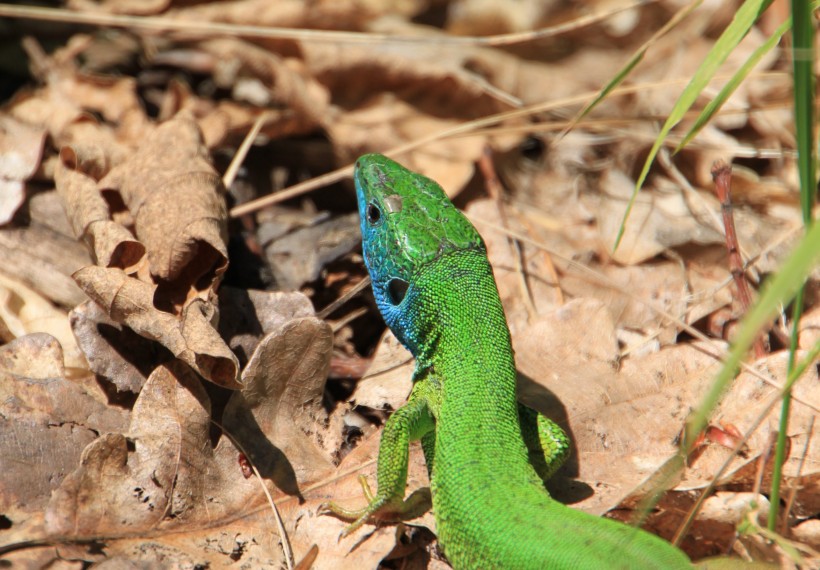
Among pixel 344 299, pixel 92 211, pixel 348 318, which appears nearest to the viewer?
pixel 92 211

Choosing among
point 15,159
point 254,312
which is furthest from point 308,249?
point 15,159

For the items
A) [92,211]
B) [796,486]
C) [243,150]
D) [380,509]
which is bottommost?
[380,509]

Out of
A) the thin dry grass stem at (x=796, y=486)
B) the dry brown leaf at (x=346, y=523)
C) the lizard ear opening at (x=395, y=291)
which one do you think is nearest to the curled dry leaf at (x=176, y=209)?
the lizard ear opening at (x=395, y=291)

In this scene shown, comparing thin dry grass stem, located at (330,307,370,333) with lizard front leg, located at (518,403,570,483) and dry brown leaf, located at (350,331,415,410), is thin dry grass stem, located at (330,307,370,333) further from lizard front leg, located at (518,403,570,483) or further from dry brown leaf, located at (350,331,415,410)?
lizard front leg, located at (518,403,570,483)

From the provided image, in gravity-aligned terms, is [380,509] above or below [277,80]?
below

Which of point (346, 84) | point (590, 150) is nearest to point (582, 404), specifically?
point (590, 150)

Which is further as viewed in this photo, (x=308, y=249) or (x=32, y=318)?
(x=308, y=249)

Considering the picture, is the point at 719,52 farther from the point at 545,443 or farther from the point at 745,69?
the point at 545,443

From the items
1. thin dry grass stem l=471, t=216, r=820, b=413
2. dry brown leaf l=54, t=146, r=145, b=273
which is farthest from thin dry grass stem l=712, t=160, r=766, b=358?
dry brown leaf l=54, t=146, r=145, b=273
